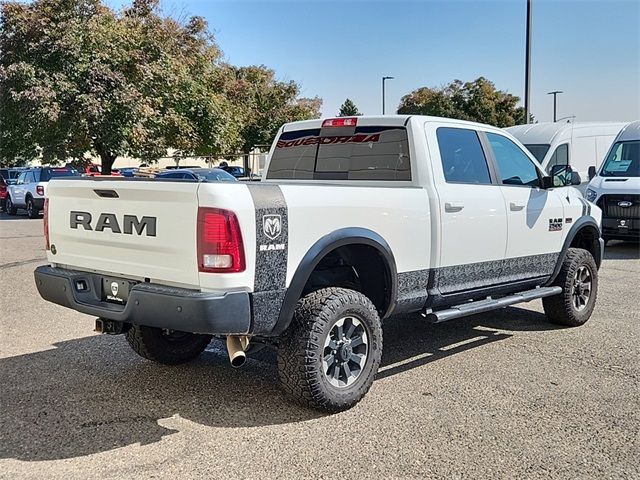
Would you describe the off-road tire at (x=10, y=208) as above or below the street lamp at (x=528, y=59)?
below

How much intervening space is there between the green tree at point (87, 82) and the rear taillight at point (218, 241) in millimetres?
16534

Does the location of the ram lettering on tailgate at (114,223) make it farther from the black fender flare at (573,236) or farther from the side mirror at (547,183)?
the black fender flare at (573,236)

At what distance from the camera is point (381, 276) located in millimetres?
4660

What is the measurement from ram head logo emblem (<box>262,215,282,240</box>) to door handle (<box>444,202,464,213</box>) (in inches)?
65.5

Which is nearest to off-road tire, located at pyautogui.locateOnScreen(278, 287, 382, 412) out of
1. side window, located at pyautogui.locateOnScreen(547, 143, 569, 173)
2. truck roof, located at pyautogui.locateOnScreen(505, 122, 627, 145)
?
side window, located at pyautogui.locateOnScreen(547, 143, 569, 173)

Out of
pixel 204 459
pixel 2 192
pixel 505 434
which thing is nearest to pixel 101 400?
pixel 204 459

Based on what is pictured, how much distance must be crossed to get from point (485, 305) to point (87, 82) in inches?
674

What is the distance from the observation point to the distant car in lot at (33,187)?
70.1ft

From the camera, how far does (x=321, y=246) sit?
13.2 ft

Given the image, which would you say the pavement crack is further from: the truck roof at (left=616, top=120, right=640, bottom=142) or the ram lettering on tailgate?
the truck roof at (left=616, top=120, right=640, bottom=142)

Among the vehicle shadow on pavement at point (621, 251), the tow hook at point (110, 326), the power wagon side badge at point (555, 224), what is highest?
the power wagon side badge at point (555, 224)

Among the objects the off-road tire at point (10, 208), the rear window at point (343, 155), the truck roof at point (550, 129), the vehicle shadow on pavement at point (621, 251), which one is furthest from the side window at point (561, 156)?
the off-road tire at point (10, 208)

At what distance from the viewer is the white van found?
44.7 ft

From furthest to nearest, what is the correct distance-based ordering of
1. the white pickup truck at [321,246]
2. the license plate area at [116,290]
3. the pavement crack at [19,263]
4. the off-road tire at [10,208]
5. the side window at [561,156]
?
the off-road tire at [10,208]
the side window at [561,156]
the pavement crack at [19,263]
the license plate area at [116,290]
the white pickup truck at [321,246]
